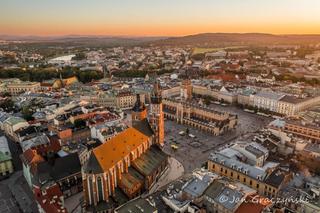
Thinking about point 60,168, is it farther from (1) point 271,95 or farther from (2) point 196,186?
(1) point 271,95

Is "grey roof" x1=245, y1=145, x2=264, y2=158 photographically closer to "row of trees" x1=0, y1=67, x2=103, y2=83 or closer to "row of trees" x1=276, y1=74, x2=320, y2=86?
"row of trees" x1=276, y1=74, x2=320, y2=86

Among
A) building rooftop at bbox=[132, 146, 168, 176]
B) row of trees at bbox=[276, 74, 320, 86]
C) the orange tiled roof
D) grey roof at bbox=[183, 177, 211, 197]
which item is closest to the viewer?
grey roof at bbox=[183, 177, 211, 197]

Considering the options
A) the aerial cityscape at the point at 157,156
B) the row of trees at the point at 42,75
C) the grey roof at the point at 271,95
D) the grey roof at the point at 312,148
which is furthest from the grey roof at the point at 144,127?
the row of trees at the point at 42,75

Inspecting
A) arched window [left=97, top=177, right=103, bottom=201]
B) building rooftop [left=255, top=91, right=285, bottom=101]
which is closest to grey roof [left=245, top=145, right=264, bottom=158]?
arched window [left=97, top=177, right=103, bottom=201]

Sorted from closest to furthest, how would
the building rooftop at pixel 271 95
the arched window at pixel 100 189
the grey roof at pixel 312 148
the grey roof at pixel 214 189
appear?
the grey roof at pixel 214 189 → the arched window at pixel 100 189 → the grey roof at pixel 312 148 → the building rooftop at pixel 271 95

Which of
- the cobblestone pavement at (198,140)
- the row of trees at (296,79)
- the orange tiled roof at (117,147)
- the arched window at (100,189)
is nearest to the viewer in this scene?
the arched window at (100,189)

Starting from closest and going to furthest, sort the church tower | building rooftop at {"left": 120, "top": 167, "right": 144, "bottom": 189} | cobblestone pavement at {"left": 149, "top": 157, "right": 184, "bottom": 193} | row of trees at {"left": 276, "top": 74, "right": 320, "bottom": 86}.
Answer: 1. building rooftop at {"left": 120, "top": 167, "right": 144, "bottom": 189}
2. cobblestone pavement at {"left": 149, "top": 157, "right": 184, "bottom": 193}
3. the church tower
4. row of trees at {"left": 276, "top": 74, "right": 320, "bottom": 86}

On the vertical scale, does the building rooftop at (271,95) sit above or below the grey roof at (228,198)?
below

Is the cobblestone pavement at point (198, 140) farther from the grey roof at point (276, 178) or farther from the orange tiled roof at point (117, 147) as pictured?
the grey roof at point (276, 178)

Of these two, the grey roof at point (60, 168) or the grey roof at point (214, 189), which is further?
the grey roof at point (60, 168)

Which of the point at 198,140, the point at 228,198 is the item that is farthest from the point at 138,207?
the point at 198,140
